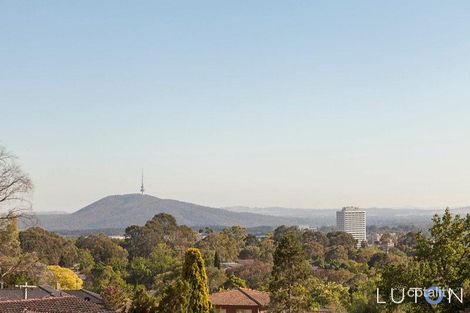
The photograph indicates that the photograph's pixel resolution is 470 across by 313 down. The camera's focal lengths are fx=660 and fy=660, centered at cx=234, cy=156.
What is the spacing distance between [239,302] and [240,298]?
1.84 feet

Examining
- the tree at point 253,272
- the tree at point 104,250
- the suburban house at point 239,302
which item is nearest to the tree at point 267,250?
the tree at point 253,272

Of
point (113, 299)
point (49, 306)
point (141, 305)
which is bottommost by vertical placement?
point (113, 299)

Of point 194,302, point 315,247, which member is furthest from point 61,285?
point 315,247

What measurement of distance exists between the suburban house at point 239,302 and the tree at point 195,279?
19.1m

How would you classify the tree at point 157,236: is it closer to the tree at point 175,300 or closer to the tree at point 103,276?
the tree at point 103,276

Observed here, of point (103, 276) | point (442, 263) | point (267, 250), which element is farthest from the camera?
point (267, 250)

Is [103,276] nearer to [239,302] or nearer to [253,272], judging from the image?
[253,272]

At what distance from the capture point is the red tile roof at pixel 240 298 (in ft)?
149

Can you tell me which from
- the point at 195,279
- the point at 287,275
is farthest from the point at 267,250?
the point at 195,279

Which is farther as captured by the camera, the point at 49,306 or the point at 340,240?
the point at 340,240

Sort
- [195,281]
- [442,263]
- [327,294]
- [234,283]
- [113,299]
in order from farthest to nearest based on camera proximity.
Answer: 1. [234,283]
2. [327,294]
3. [113,299]
4. [195,281]
5. [442,263]

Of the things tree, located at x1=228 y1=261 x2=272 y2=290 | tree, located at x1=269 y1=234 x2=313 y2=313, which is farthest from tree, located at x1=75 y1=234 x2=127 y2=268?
tree, located at x1=269 y1=234 x2=313 y2=313

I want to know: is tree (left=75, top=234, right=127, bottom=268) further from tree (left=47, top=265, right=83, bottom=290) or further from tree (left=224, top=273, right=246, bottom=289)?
tree (left=47, top=265, right=83, bottom=290)

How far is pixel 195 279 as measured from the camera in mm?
25922
